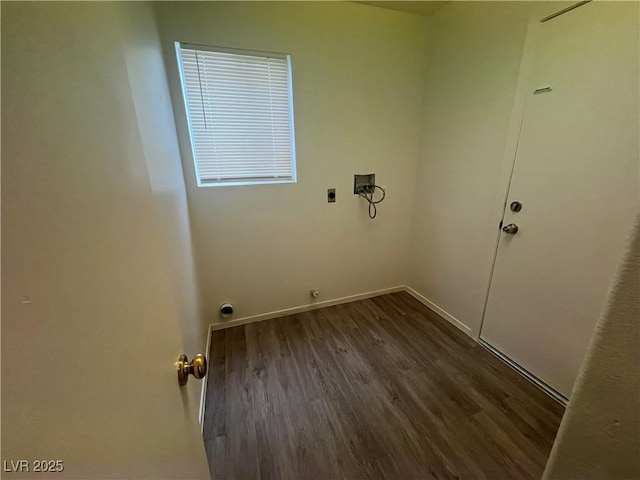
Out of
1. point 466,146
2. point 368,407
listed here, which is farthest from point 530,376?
point 466,146

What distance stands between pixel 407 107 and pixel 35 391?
259cm

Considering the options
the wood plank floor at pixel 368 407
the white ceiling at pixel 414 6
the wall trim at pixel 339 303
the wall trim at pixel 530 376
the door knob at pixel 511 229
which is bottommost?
the wood plank floor at pixel 368 407

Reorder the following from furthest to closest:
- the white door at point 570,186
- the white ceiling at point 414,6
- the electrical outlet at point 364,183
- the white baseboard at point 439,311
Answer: the electrical outlet at point 364,183 < the white baseboard at point 439,311 < the white ceiling at point 414,6 < the white door at point 570,186

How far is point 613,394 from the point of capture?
0.40 m

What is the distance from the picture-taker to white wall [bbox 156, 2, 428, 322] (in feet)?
5.60

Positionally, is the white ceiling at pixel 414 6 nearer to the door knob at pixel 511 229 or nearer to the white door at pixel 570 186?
the white door at pixel 570 186

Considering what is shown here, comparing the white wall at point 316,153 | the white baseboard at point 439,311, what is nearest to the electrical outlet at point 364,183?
the white wall at point 316,153

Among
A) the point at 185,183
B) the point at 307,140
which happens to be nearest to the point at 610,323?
the point at 307,140

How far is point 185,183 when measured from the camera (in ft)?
5.94

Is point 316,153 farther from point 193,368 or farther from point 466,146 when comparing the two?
→ point 193,368

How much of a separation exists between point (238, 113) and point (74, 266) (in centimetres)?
182

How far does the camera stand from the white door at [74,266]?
9.7 inches

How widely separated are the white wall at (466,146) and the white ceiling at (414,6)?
77 millimetres

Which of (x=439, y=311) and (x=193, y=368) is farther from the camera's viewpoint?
(x=439, y=311)
